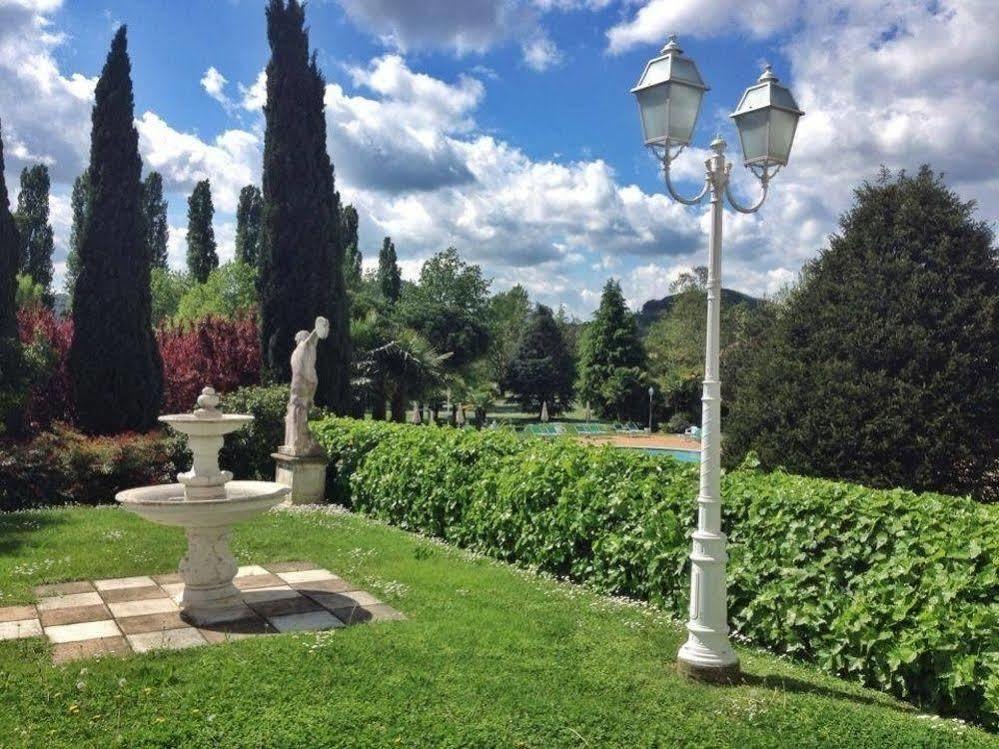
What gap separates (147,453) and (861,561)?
11257 millimetres

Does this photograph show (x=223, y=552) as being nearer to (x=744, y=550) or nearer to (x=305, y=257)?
(x=744, y=550)

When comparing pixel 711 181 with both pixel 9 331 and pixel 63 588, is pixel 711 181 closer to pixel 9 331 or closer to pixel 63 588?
pixel 63 588

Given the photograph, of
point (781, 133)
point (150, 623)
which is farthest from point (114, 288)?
point (781, 133)

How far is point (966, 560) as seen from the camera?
457cm

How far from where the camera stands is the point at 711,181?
4934 millimetres

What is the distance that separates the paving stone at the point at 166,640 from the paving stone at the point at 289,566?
6.20 ft

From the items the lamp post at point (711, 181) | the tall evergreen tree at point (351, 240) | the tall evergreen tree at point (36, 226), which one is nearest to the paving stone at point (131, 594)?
the lamp post at point (711, 181)

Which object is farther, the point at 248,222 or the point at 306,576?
the point at 248,222

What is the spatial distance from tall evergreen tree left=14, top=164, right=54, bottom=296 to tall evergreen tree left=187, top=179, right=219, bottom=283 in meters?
6.51

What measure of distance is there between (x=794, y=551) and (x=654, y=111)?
3.09 meters

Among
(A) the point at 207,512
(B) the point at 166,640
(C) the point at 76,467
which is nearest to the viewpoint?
(B) the point at 166,640

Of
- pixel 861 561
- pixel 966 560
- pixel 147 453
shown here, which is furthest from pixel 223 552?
pixel 147 453

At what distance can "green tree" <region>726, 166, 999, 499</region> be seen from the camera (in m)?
10.4

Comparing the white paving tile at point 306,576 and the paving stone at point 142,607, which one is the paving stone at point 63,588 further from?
the white paving tile at point 306,576
